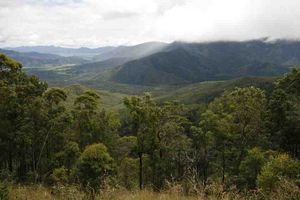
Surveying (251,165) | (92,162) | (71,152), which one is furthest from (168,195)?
(251,165)

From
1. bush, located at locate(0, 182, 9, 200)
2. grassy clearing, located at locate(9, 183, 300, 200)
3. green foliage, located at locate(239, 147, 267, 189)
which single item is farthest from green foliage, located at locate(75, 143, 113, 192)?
bush, located at locate(0, 182, 9, 200)

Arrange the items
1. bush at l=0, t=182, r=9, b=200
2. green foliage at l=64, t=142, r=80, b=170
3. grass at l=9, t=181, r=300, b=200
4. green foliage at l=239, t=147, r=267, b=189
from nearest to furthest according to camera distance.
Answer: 1. grass at l=9, t=181, r=300, b=200
2. bush at l=0, t=182, r=9, b=200
3. green foliage at l=64, t=142, r=80, b=170
4. green foliage at l=239, t=147, r=267, b=189

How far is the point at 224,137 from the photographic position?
2050 inches

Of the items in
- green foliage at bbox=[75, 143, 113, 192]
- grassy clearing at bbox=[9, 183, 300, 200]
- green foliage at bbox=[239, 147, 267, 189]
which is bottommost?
green foliage at bbox=[239, 147, 267, 189]

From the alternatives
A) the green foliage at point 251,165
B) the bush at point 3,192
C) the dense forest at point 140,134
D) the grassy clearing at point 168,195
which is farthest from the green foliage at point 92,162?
the bush at point 3,192

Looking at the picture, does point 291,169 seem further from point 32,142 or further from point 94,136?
point 32,142

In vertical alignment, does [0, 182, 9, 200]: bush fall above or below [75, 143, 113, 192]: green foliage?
above

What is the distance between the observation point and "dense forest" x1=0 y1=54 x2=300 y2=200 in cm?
3953

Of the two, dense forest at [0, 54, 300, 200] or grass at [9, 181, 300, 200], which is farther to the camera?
dense forest at [0, 54, 300, 200]

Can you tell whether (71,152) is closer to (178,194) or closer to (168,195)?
(168,195)

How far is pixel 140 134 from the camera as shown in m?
46.8

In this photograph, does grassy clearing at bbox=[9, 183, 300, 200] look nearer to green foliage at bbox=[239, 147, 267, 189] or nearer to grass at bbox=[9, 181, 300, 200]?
grass at bbox=[9, 181, 300, 200]

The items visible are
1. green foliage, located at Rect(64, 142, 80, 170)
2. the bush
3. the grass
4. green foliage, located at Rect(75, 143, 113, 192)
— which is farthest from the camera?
green foliage, located at Rect(64, 142, 80, 170)

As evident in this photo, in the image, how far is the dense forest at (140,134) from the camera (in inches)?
1556
